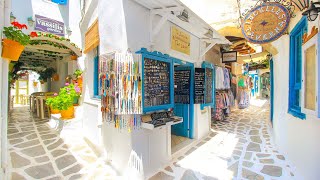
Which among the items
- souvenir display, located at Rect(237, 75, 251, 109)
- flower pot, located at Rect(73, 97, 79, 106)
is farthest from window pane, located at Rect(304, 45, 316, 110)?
souvenir display, located at Rect(237, 75, 251, 109)

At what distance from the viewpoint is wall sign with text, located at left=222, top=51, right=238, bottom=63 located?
8461 mm

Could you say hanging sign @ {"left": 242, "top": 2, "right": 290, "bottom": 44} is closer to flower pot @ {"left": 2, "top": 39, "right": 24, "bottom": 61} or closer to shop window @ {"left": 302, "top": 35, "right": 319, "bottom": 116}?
shop window @ {"left": 302, "top": 35, "right": 319, "bottom": 116}

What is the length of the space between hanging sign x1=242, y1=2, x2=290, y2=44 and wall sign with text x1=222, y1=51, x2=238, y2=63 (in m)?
5.38

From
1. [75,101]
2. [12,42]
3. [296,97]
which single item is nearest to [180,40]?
[296,97]

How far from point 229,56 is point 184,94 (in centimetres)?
472

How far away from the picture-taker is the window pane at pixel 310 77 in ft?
8.20

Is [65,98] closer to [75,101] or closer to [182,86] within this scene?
[75,101]

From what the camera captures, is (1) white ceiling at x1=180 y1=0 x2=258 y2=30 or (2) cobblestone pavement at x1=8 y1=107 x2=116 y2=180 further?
(1) white ceiling at x1=180 y1=0 x2=258 y2=30

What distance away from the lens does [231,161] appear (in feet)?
13.4

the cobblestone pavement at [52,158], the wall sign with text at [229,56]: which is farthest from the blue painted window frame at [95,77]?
the wall sign with text at [229,56]

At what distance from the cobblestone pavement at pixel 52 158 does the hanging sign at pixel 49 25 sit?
4.23m

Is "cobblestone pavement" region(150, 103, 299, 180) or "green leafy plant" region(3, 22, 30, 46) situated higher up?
"green leafy plant" region(3, 22, 30, 46)

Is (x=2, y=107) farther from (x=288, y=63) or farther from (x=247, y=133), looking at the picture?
(x=247, y=133)

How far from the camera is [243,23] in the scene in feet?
11.4
